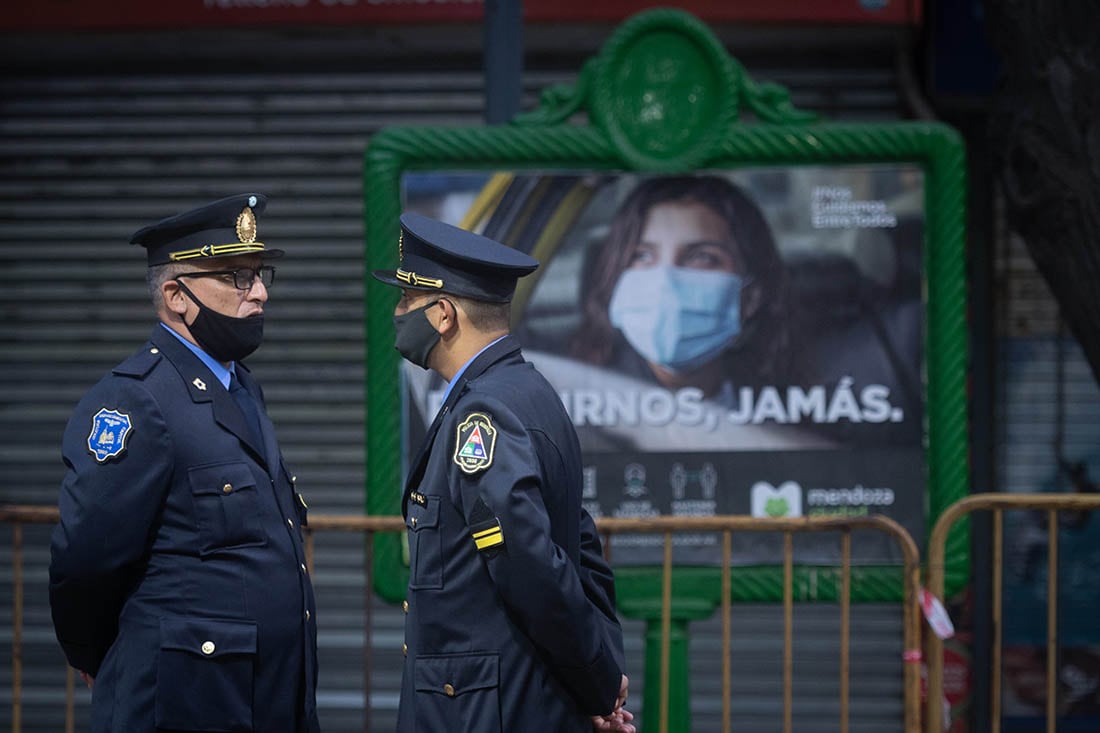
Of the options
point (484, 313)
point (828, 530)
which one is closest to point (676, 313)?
point (828, 530)

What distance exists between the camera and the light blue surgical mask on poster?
5.29 m

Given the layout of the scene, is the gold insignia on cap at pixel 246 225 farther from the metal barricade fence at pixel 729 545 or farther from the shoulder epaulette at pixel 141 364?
the metal barricade fence at pixel 729 545

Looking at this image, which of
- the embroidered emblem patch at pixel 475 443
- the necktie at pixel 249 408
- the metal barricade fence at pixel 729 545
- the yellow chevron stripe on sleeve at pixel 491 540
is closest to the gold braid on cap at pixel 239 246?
the necktie at pixel 249 408

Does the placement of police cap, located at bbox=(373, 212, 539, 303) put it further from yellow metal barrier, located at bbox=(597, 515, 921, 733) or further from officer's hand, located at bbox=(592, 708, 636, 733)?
yellow metal barrier, located at bbox=(597, 515, 921, 733)

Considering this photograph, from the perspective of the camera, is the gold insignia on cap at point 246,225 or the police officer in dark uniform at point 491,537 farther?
the gold insignia on cap at point 246,225

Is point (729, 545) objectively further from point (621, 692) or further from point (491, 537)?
point (491, 537)

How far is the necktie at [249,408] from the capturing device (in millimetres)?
3580

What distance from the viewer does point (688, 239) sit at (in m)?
5.29

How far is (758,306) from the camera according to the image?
5.30m

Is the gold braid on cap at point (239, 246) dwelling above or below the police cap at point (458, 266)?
above

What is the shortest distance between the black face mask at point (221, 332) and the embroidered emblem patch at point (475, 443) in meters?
0.77

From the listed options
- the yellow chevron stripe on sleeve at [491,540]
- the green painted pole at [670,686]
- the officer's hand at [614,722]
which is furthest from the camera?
the green painted pole at [670,686]

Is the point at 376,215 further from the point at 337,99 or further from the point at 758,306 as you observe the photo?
the point at 337,99

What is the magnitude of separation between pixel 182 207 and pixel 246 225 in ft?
12.7
